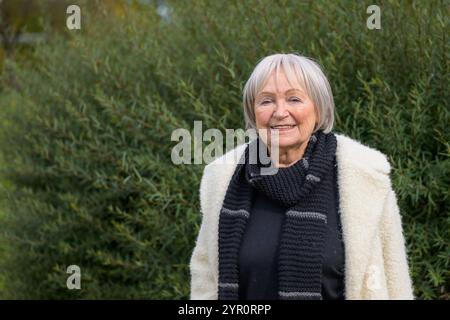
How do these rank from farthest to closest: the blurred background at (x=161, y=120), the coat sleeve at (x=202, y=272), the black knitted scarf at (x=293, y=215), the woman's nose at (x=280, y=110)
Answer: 1. the blurred background at (x=161, y=120)
2. the coat sleeve at (x=202, y=272)
3. the woman's nose at (x=280, y=110)
4. the black knitted scarf at (x=293, y=215)

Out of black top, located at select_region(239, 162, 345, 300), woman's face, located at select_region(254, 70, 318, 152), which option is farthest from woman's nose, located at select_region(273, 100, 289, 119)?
black top, located at select_region(239, 162, 345, 300)

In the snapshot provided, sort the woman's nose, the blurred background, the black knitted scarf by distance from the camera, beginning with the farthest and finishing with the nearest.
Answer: the blurred background, the woman's nose, the black knitted scarf

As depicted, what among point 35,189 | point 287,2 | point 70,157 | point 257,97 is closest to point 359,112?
point 287,2

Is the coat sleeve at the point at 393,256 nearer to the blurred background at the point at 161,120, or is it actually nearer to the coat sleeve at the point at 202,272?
the coat sleeve at the point at 202,272

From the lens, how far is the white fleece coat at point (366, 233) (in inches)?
110

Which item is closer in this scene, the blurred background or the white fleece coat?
the white fleece coat

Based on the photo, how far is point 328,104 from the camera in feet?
9.87

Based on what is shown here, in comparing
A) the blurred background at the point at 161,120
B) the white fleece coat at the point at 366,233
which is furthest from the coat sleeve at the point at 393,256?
the blurred background at the point at 161,120

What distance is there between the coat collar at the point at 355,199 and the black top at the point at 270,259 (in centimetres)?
3

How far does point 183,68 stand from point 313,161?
93.4 inches

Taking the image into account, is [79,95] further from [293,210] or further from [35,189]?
[293,210]

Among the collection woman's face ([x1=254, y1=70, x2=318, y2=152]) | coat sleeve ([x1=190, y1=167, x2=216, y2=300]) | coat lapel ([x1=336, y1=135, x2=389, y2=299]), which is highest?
woman's face ([x1=254, y1=70, x2=318, y2=152])

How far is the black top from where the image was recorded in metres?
2.80

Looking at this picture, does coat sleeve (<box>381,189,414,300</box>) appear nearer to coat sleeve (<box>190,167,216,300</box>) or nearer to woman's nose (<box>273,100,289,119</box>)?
woman's nose (<box>273,100,289,119</box>)
